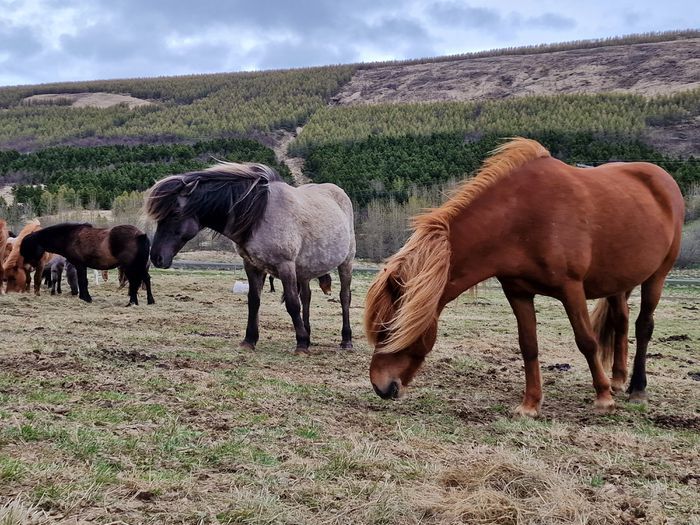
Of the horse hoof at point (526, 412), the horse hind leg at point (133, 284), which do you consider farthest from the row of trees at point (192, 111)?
the horse hoof at point (526, 412)

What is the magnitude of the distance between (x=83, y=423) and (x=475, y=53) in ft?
400

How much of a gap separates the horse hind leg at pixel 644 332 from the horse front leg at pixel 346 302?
12.6 ft

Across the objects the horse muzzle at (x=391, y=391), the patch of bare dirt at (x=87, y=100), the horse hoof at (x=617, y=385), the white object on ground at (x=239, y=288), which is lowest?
the white object on ground at (x=239, y=288)

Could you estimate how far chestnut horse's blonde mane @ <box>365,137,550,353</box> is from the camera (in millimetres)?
4594

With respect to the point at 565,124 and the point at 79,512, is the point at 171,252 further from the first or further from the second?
the point at 565,124

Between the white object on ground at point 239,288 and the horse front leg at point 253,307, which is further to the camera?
the white object on ground at point 239,288

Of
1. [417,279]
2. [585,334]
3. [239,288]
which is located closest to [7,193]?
[239,288]

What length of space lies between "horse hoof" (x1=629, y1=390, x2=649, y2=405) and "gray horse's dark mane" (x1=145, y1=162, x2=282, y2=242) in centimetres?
453

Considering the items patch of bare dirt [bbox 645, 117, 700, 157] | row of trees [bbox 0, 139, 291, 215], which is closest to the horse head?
row of trees [bbox 0, 139, 291, 215]

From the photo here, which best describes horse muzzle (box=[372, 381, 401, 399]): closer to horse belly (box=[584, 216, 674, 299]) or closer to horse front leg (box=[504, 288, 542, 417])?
horse front leg (box=[504, 288, 542, 417])

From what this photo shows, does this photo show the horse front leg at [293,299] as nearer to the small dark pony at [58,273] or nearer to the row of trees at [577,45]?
the small dark pony at [58,273]

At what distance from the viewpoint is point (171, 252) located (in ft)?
25.2

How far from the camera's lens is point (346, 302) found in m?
9.29

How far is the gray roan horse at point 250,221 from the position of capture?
7.59 metres
